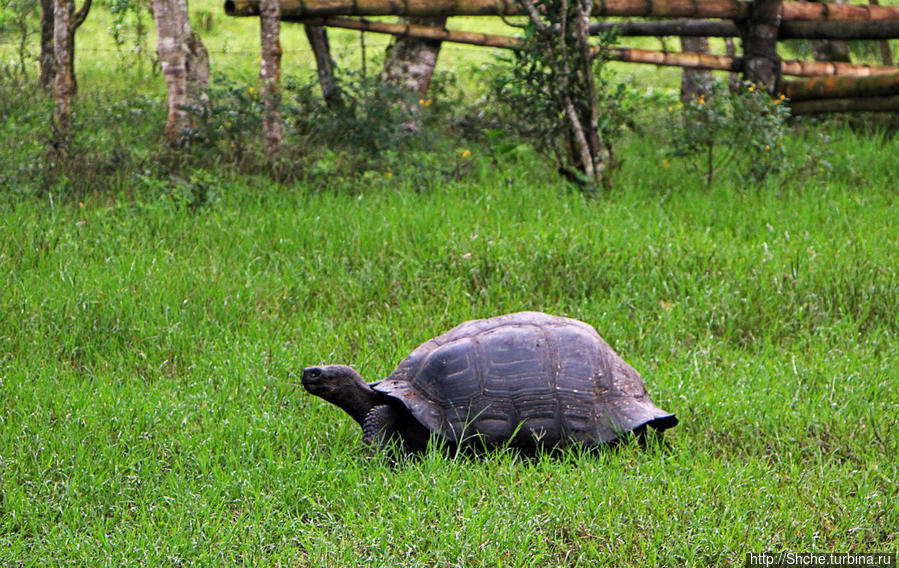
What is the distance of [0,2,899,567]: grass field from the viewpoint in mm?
3553

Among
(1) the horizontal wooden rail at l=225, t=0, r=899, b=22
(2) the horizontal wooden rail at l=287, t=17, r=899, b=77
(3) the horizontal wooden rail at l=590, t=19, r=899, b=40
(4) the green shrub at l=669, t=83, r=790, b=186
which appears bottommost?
(4) the green shrub at l=669, t=83, r=790, b=186

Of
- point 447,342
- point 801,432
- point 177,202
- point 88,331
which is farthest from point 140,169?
point 801,432

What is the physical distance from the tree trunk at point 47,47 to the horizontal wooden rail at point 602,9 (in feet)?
10.8

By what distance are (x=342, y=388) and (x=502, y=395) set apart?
731 millimetres

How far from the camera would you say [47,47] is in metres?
10.9

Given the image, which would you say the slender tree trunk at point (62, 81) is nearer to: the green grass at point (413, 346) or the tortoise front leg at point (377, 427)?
the green grass at point (413, 346)

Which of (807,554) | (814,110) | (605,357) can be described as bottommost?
(807,554)

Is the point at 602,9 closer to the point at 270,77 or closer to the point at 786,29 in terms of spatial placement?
the point at 786,29

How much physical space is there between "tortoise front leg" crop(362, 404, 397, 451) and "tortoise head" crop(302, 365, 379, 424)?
8 centimetres

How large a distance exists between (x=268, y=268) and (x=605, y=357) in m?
2.77

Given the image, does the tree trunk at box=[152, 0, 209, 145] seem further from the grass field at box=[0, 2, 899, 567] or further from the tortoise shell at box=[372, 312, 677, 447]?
the tortoise shell at box=[372, 312, 677, 447]

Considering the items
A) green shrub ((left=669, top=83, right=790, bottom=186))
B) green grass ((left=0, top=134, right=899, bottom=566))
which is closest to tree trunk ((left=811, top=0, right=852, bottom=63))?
green grass ((left=0, top=134, right=899, bottom=566))

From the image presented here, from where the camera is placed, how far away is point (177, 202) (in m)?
7.13

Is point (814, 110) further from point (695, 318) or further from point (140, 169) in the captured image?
point (140, 169)
